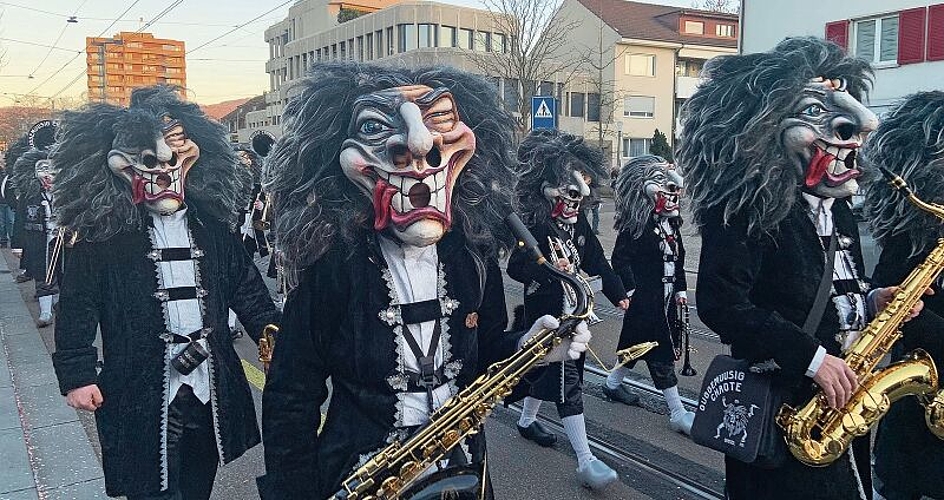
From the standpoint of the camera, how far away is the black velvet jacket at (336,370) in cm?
233

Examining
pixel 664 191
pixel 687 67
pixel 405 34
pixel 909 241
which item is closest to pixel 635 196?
pixel 664 191

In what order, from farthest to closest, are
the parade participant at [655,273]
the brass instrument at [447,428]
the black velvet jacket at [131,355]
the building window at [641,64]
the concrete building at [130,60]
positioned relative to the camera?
the building window at [641,64] → the concrete building at [130,60] → the parade participant at [655,273] → the black velvet jacket at [131,355] → the brass instrument at [447,428]

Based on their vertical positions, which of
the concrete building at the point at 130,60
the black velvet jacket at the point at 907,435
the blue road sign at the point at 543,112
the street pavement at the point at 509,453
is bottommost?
the street pavement at the point at 509,453

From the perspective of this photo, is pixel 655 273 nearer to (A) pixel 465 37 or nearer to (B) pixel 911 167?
(B) pixel 911 167

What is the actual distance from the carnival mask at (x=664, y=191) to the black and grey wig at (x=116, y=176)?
10.5 ft

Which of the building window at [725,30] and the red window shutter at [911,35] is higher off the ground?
the building window at [725,30]

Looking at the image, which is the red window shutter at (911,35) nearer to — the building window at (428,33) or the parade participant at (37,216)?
the parade participant at (37,216)

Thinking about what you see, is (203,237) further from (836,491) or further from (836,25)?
(836,25)

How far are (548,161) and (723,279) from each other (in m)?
2.81

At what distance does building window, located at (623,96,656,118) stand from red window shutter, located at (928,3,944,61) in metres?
20.4

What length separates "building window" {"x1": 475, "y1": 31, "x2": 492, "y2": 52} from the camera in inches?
1123

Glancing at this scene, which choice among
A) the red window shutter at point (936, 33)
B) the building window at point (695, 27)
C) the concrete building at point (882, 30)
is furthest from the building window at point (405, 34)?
the red window shutter at point (936, 33)

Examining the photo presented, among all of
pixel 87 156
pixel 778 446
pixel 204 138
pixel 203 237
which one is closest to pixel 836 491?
pixel 778 446

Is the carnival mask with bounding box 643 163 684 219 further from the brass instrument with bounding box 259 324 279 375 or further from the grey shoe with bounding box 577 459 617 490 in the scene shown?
the brass instrument with bounding box 259 324 279 375
